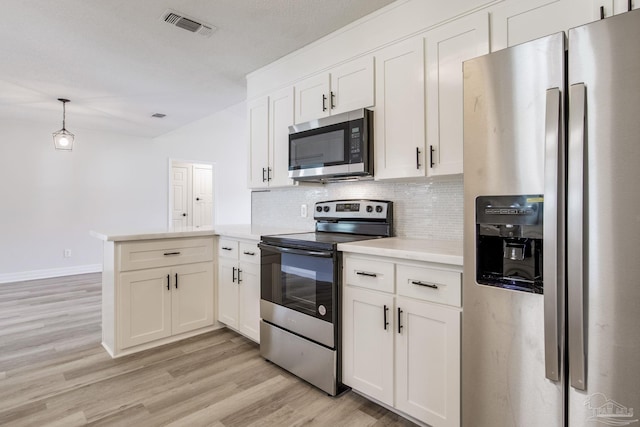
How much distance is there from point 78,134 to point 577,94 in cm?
669

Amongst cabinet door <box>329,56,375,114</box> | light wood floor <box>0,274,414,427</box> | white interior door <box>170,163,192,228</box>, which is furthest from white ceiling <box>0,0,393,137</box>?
white interior door <box>170,163,192,228</box>

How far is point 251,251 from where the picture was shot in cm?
268

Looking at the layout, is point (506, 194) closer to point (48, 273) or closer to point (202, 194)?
point (48, 273)

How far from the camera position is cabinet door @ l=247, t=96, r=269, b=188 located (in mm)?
3100

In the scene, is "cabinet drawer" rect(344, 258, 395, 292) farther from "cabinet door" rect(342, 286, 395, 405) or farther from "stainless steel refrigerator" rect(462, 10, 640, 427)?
"stainless steel refrigerator" rect(462, 10, 640, 427)

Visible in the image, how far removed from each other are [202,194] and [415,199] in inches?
237

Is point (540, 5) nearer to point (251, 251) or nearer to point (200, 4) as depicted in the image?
point (200, 4)

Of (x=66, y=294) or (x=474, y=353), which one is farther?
(x=66, y=294)

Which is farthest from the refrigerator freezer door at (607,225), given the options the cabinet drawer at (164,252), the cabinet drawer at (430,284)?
the cabinet drawer at (164,252)

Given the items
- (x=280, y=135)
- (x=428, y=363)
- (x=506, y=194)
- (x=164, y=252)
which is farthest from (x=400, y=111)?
(x=164, y=252)

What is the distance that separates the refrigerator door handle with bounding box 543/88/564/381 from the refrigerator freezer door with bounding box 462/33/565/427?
2cm

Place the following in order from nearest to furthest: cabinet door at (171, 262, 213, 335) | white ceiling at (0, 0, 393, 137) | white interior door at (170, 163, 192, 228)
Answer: white ceiling at (0, 0, 393, 137)
cabinet door at (171, 262, 213, 335)
white interior door at (170, 163, 192, 228)


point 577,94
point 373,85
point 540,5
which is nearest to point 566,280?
point 577,94

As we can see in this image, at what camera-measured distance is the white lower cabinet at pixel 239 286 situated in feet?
8.73
